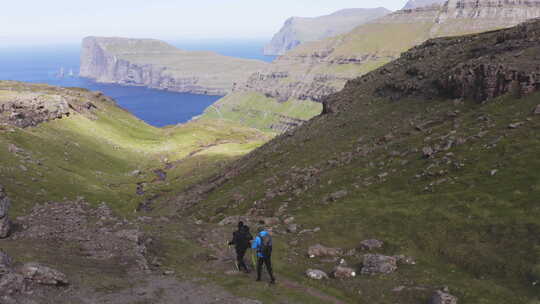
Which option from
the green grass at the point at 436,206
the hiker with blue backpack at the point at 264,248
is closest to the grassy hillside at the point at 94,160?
the green grass at the point at 436,206

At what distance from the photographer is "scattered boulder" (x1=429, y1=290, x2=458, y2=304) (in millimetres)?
21672

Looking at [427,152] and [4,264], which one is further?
[427,152]

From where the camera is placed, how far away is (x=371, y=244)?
32000 mm

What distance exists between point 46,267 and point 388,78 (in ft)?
262

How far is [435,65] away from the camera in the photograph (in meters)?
80.3

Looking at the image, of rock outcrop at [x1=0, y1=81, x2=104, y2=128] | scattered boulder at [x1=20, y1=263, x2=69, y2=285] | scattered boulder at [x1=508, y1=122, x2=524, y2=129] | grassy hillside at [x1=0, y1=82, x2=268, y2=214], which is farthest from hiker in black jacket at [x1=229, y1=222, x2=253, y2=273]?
rock outcrop at [x1=0, y1=81, x2=104, y2=128]

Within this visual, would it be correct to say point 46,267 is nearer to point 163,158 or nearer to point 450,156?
point 450,156

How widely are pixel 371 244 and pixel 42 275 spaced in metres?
23.2

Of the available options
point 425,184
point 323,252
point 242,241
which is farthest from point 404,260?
point 425,184

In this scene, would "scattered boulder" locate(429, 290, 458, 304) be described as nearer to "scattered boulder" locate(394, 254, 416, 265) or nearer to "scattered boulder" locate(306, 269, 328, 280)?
"scattered boulder" locate(394, 254, 416, 265)

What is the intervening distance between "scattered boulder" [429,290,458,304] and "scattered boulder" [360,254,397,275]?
513 cm

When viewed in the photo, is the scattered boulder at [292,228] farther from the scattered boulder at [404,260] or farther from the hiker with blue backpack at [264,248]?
the hiker with blue backpack at [264,248]

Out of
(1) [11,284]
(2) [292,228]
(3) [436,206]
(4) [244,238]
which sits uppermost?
(1) [11,284]

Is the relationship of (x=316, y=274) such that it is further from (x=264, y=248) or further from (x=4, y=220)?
(x=4, y=220)
